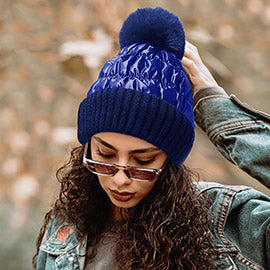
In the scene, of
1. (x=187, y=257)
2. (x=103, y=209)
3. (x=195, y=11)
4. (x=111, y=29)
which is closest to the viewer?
(x=187, y=257)

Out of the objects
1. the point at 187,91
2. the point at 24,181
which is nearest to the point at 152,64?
the point at 187,91

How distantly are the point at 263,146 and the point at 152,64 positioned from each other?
36 centimetres

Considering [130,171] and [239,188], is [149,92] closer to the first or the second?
[130,171]

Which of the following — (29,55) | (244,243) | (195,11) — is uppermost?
(195,11)

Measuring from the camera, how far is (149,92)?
1.05 meters

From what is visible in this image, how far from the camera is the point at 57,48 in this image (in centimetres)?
349

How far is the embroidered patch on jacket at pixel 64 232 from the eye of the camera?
4.39ft

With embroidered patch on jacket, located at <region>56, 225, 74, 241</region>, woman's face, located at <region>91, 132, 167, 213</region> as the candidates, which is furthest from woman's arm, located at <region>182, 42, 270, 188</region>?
embroidered patch on jacket, located at <region>56, 225, 74, 241</region>

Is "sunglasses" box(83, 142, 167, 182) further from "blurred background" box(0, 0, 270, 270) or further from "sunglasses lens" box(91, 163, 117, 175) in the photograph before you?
"blurred background" box(0, 0, 270, 270)

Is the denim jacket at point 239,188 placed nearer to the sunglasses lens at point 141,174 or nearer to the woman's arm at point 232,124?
the woman's arm at point 232,124

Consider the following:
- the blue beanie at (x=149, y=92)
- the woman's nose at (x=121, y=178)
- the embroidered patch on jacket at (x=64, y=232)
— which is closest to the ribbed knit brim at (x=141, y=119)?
the blue beanie at (x=149, y=92)

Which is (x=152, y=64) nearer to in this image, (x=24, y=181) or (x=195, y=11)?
(x=24, y=181)

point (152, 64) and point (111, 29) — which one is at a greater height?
point (152, 64)

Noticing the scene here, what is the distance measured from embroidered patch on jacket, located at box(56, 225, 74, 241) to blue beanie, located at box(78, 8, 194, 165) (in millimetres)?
388
